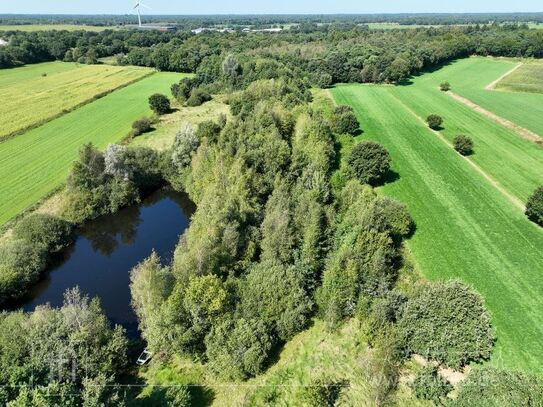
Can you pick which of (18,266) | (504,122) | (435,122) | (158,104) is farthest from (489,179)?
(158,104)

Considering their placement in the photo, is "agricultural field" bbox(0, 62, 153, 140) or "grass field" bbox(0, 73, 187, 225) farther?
"agricultural field" bbox(0, 62, 153, 140)

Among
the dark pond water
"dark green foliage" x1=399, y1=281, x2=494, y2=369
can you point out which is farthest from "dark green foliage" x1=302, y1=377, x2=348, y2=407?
the dark pond water

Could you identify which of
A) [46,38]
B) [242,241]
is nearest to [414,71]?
[242,241]

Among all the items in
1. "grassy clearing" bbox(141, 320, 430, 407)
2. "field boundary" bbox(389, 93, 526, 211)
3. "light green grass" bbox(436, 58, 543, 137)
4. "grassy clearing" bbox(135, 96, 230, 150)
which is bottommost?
"grassy clearing" bbox(141, 320, 430, 407)

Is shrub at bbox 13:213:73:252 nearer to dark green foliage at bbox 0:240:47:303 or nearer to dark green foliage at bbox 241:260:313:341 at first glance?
dark green foliage at bbox 0:240:47:303

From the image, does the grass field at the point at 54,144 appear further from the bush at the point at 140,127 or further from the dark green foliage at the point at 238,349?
the dark green foliage at the point at 238,349
